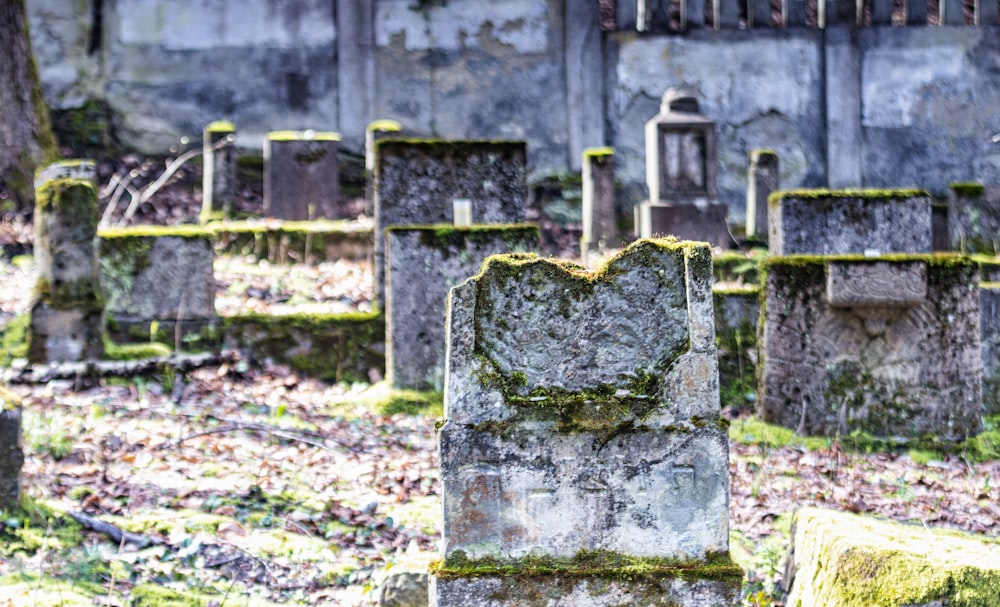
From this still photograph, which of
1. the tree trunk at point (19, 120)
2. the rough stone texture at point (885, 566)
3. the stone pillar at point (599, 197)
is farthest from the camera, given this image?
the stone pillar at point (599, 197)

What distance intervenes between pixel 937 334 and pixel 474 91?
12337 millimetres

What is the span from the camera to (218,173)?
15609 mm

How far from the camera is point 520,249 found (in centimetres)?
895

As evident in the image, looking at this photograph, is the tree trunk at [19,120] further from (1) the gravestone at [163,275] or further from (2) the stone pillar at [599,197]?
(2) the stone pillar at [599,197]

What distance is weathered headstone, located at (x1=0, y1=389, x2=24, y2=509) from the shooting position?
5.72 metres

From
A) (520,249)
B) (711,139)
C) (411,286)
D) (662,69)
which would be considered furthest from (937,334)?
(662,69)

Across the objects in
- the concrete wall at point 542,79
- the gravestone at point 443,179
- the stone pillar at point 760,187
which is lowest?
the gravestone at point 443,179

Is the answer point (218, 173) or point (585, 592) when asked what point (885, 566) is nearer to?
point (585, 592)

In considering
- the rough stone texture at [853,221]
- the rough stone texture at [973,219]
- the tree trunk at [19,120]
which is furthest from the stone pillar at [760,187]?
the tree trunk at [19,120]

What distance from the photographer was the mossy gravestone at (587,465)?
413 cm

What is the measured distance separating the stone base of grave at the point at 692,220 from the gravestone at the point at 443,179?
5.76m

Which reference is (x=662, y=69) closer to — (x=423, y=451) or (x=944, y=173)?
(x=944, y=173)

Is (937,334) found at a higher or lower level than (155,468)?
higher

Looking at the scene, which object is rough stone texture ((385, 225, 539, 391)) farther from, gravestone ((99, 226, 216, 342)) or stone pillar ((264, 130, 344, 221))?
stone pillar ((264, 130, 344, 221))
